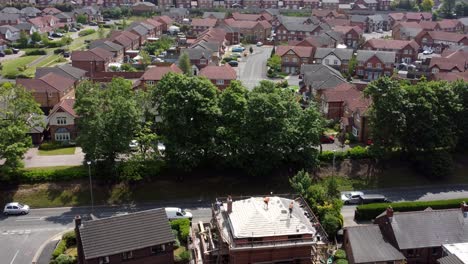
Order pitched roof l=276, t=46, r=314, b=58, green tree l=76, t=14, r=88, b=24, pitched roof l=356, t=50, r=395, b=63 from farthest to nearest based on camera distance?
green tree l=76, t=14, r=88, b=24 < pitched roof l=276, t=46, r=314, b=58 < pitched roof l=356, t=50, r=395, b=63

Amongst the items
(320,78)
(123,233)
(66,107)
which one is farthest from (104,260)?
(320,78)

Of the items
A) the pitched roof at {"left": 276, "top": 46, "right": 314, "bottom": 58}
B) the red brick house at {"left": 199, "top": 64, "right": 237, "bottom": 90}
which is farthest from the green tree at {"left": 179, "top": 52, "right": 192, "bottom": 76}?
the pitched roof at {"left": 276, "top": 46, "right": 314, "bottom": 58}

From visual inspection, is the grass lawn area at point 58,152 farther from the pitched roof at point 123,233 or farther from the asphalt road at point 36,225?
the pitched roof at point 123,233

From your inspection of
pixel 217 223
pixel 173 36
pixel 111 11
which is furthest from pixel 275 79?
pixel 111 11

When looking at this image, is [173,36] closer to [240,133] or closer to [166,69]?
[166,69]

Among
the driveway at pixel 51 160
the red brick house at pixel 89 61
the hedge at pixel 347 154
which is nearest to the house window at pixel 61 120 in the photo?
the driveway at pixel 51 160

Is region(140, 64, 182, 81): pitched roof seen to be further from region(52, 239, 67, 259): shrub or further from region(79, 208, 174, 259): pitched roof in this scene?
region(79, 208, 174, 259): pitched roof
